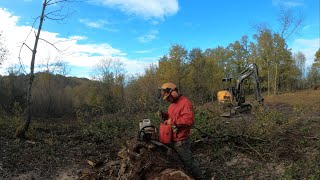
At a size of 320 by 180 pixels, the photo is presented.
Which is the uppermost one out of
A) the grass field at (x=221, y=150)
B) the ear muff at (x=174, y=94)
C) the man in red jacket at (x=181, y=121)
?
the ear muff at (x=174, y=94)

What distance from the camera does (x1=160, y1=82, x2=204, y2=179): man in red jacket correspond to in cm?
573

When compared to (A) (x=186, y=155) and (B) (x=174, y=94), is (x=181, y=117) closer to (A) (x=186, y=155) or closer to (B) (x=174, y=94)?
(B) (x=174, y=94)

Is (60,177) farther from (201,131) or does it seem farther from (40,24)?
(40,24)

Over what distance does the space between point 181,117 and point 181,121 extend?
0.08m

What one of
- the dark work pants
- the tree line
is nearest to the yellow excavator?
the tree line

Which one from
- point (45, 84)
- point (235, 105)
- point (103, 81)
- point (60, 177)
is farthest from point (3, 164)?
point (103, 81)

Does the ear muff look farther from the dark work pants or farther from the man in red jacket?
the dark work pants

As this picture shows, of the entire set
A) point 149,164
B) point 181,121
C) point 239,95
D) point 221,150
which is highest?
point 239,95

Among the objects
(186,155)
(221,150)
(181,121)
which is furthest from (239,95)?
(181,121)

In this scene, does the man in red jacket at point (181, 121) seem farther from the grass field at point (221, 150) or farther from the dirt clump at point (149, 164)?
the grass field at point (221, 150)

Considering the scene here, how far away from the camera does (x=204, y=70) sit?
35656 millimetres

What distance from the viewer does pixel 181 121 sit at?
5.71 metres

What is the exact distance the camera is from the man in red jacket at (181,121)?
573 cm

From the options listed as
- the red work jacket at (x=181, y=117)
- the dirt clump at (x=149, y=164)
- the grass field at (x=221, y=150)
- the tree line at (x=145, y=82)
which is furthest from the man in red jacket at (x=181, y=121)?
the tree line at (x=145, y=82)
